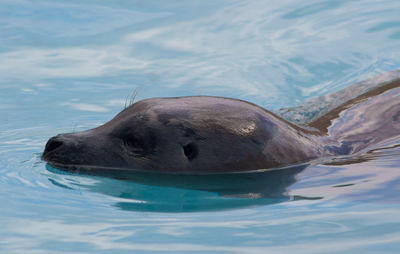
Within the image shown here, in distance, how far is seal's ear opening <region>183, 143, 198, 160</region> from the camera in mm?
5012

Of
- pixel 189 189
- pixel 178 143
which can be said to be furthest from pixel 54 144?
pixel 189 189

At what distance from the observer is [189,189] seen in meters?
4.75

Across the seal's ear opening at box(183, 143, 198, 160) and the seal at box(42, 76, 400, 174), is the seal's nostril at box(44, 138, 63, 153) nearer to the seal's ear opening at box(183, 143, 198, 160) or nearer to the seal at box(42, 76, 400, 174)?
the seal at box(42, 76, 400, 174)

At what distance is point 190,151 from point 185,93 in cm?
369

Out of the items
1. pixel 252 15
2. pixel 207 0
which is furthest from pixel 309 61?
pixel 207 0

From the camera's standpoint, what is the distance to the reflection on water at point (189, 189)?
14.5ft

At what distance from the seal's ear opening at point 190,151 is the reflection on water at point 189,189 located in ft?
0.47

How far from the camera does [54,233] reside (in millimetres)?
3947

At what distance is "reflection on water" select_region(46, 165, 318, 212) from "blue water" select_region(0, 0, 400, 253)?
16 millimetres

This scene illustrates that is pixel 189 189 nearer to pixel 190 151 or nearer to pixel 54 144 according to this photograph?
pixel 190 151

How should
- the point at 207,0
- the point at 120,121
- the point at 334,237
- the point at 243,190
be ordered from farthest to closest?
the point at 207,0
the point at 120,121
the point at 243,190
the point at 334,237

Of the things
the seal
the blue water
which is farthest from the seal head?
the blue water

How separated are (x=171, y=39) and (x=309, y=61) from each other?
207cm

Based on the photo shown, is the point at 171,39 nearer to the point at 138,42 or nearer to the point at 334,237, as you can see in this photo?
the point at 138,42
